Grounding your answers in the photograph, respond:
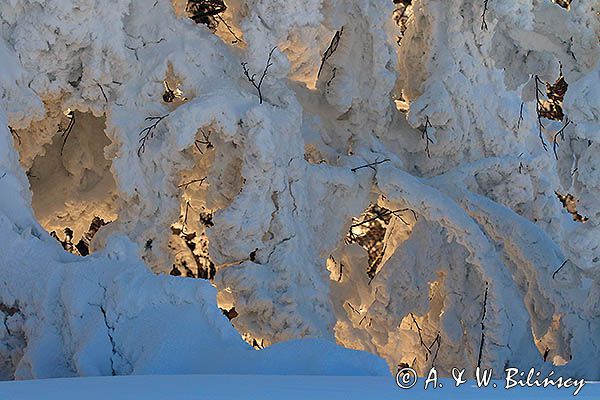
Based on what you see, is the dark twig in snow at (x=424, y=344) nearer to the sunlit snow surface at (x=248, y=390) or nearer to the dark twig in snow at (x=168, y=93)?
the dark twig in snow at (x=168, y=93)

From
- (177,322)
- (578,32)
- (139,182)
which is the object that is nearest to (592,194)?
(578,32)

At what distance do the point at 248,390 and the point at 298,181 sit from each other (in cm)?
199

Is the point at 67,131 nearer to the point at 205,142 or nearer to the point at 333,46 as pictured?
the point at 205,142

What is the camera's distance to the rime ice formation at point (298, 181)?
12.0 feet

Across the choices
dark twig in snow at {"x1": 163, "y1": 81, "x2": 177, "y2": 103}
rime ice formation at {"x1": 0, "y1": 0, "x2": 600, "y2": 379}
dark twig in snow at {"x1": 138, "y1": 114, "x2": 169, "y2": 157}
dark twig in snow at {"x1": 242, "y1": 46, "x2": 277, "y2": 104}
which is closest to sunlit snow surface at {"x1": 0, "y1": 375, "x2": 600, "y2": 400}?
rime ice formation at {"x1": 0, "y1": 0, "x2": 600, "y2": 379}

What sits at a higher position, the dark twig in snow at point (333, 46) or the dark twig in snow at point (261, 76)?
the dark twig in snow at point (261, 76)

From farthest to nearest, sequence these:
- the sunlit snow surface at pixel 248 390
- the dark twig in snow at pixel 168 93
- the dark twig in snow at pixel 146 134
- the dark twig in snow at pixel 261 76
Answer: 1. the dark twig in snow at pixel 168 93
2. the dark twig in snow at pixel 261 76
3. the dark twig in snow at pixel 146 134
4. the sunlit snow surface at pixel 248 390

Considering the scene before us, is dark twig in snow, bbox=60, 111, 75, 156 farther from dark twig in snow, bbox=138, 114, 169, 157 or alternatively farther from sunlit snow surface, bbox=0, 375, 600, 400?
sunlit snow surface, bbox=0, 375, 600, 400

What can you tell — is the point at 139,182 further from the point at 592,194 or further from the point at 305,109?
the point at 592,194

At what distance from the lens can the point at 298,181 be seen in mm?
4527

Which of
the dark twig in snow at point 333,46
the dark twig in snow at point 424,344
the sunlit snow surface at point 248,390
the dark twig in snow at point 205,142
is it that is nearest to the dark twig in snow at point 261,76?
the dark twig in snow at point 205,142

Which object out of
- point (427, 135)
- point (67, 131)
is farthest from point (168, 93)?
point (427, 135)

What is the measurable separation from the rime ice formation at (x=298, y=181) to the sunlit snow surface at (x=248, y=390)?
37 centimetres

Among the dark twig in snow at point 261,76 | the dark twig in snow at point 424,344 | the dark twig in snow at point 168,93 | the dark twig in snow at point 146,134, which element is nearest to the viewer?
the dark twig in snow at point 146,134
